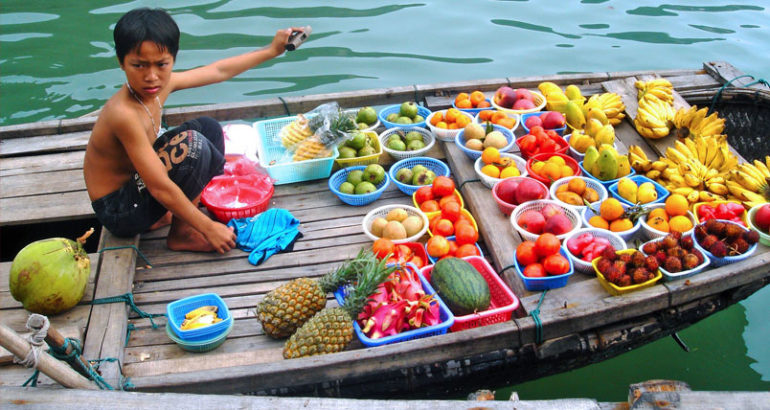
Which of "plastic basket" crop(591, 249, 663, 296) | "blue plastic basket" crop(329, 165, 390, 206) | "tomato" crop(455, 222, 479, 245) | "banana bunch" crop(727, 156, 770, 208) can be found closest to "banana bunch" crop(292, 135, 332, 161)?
"blue plastic basket" crop(329, 165, 390, 206)

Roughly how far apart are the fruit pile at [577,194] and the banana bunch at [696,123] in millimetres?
1078

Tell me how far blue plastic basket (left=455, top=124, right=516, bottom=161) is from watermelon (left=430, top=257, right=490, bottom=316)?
1.39 m

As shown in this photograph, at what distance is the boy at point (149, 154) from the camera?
127 inches

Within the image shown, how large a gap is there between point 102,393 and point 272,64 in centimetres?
636

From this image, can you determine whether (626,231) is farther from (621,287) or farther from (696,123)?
(696,123)

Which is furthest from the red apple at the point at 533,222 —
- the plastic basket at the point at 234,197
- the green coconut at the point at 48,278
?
the green coconut at the point at 48,278

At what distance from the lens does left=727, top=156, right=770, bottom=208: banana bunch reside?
3.85 m

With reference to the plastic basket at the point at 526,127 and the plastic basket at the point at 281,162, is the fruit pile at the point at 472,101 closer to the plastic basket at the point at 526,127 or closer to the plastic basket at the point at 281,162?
the plastic basket at the point at 526,127

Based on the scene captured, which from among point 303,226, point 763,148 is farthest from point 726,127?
point 303,226

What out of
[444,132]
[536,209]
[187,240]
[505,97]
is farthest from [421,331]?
[505,97]

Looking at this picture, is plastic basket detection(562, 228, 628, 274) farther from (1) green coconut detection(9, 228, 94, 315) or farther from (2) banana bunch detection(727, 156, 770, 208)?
(1) green coconut detection(9, 228, 94, 315)

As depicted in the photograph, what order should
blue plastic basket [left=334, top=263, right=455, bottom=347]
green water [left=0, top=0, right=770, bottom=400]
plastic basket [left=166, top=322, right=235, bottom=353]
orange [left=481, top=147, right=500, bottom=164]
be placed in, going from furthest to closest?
1. green water [left=0, top=0, right=770, bottom=400]
2. orange [left=481, top=147, right=500, bottom=164]
3. plastic basket [left=166, top=322, right=235, bottom=353]
4. blue plastic basket [left=334, top=263, right=455, bottom=347]

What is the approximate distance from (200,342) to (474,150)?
2416 mm

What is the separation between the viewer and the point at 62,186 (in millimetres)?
4379
